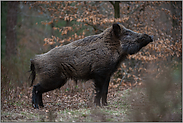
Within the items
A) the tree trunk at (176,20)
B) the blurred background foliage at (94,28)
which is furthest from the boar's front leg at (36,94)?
the tree trunk at (176,20)

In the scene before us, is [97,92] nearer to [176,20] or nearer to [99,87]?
[99,87]

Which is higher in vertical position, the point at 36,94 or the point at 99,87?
the point at 99,87

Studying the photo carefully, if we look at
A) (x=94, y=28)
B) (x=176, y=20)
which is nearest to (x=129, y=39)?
(x=94, y=28)

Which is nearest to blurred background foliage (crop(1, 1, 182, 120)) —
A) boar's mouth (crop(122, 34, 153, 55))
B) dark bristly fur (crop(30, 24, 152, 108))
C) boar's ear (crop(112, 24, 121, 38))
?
dark bristly fur (crop(30, 24, 152, 108))

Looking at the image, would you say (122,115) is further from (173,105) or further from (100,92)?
(173,105)

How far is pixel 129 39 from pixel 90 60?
4.39 feet

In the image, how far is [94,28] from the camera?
37.5 feet

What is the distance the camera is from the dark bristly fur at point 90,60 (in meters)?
5.99

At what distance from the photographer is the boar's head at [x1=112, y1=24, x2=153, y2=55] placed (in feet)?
20.1

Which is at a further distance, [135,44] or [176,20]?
[176,20]

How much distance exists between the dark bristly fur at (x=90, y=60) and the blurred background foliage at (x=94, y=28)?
5.79 feet

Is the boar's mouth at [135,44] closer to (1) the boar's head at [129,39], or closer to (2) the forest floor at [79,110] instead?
(1) the boar's head at [129,39]

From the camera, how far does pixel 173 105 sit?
190 centimetres

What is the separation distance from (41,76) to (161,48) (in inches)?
280
